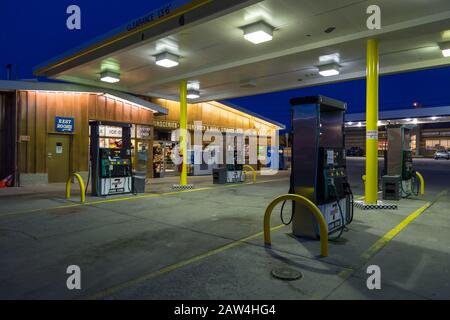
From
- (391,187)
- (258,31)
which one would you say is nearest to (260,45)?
(258,31)

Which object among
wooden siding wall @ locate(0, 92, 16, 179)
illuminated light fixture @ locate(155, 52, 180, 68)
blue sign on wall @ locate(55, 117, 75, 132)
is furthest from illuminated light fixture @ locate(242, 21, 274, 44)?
wooden siding wall @ locate(0, 92, 16, 179)

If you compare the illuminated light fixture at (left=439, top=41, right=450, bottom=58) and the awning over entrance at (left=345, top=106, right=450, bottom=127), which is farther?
the awning over entrance at (left=345, top=106, right=450, bottom=127)

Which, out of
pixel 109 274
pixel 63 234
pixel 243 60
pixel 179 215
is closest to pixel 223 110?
pixel 243 60

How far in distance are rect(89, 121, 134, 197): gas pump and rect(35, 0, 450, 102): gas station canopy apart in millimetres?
2853

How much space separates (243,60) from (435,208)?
776 cm

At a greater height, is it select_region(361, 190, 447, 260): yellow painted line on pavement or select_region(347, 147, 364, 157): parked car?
select_region(347, 147, 364, 157): parked car

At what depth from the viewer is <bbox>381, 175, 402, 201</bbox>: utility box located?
10227 mm

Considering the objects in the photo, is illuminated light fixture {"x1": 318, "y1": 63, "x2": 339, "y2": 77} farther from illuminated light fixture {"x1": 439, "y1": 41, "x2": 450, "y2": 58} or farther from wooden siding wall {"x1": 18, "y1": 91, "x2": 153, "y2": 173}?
wooden siding wall {"x1": 18, "y1": 91, "x2": 153, "y2": 173}

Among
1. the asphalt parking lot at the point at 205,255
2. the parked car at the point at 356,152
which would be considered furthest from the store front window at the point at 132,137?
the parked car at the point at 356,152

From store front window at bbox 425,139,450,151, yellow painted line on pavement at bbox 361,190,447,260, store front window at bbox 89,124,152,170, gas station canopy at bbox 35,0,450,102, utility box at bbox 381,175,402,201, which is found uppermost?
gas station canopy at bbox 35,0,450,102

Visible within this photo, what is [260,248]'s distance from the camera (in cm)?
524

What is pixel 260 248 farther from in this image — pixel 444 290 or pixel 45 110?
pixel 45 110

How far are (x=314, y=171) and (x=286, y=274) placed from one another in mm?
2251

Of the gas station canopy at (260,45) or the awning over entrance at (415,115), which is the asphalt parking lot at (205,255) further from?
the awning over entrance at (415,115)
